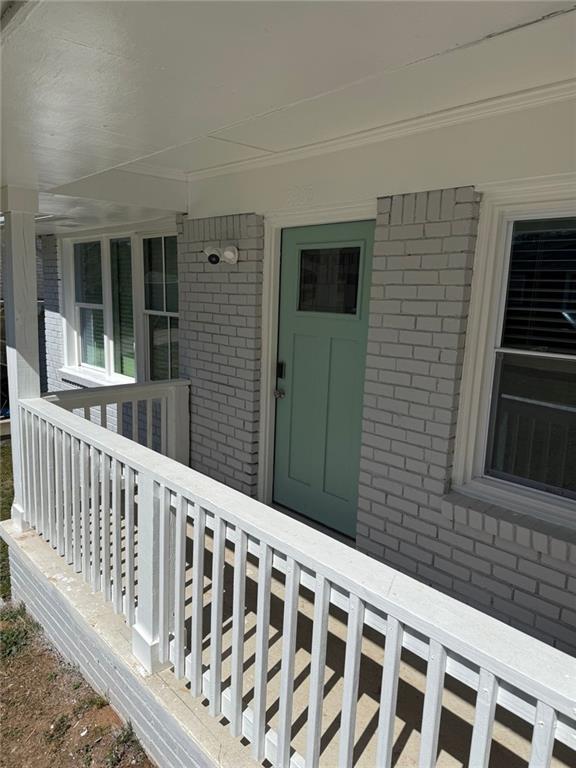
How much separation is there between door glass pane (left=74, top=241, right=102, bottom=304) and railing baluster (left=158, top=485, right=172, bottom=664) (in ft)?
16.0

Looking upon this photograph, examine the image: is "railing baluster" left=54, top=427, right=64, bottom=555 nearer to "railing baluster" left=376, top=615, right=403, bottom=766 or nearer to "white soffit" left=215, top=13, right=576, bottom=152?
"white soffit" left=215, top=13, right=576, bottom=152

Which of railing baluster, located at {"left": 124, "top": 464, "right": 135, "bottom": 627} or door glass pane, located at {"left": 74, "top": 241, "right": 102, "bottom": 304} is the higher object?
door glass pane, located at {"left": 74, "top": 241, "right": 102, "bottom": 304}

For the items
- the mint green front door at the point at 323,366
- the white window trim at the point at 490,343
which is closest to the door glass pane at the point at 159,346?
the mint green front door at the point at 323,366

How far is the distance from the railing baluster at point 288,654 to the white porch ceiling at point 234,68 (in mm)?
1346

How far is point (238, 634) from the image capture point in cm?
172

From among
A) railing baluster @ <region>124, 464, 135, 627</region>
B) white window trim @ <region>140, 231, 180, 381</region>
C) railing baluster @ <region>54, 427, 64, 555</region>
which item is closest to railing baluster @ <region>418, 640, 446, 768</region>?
railing baluster @ <region>124, 464, 135, 627</region>

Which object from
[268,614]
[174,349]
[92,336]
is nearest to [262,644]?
[268,614]

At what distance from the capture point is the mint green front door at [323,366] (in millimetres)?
3305

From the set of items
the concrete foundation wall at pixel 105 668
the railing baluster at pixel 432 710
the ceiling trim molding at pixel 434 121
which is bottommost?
the concrete foundation wall at pixel 105 668

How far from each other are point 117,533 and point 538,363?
213 centimetres

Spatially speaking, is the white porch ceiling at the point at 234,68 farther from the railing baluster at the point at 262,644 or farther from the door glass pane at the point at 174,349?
the door glass pane at the point at 174,349

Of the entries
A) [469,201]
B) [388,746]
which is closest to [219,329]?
[469,201]

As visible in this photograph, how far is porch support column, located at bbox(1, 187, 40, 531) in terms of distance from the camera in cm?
302

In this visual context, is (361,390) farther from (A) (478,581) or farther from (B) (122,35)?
(B) (122,35)
